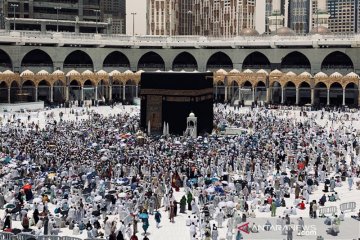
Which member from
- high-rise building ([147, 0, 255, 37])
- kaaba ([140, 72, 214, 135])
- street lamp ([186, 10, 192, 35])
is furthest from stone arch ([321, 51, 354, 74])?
street lamp ([186, 10, 192, 35])

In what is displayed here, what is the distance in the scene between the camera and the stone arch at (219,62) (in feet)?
A: 224

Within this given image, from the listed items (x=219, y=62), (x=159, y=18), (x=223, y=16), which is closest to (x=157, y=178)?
(x=219, y=62)

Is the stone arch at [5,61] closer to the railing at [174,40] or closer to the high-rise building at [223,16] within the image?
the railing at [174,40]

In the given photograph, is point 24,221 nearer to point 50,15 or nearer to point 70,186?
point 70,186

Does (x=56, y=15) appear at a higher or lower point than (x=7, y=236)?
higher

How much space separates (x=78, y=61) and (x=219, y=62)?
635 inches

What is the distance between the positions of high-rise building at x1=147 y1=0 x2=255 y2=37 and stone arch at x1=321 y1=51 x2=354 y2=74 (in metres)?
29.1

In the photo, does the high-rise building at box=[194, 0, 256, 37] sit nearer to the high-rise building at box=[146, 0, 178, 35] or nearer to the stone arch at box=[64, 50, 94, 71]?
the high-rise building at box=[146, 0, 178, 35]

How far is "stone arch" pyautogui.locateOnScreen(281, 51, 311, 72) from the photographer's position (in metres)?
64.6

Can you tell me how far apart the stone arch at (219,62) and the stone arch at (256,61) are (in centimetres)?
194

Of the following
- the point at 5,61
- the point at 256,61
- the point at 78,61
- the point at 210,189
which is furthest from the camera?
the point at 256,61

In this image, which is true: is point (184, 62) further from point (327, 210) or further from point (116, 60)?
point (327, 210)

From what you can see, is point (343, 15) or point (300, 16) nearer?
point (300, 16)

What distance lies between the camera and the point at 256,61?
221 ft
